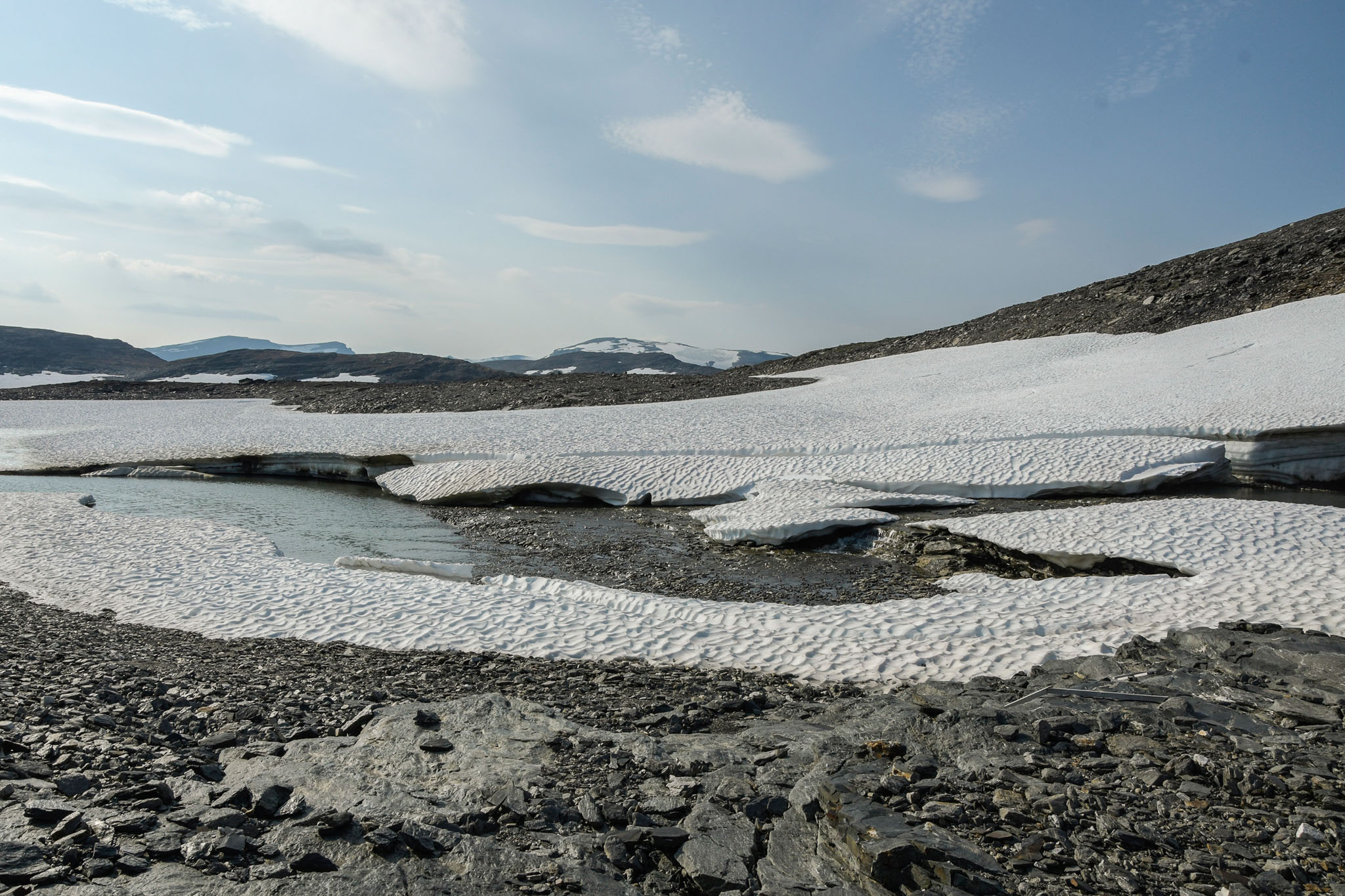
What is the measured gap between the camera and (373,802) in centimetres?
374

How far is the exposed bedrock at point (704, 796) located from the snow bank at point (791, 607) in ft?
4.75

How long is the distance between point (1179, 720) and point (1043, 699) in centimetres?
83

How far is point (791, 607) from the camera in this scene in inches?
312

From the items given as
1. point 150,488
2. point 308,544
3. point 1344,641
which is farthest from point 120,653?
point 150,488

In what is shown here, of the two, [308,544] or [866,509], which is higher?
[866,509]

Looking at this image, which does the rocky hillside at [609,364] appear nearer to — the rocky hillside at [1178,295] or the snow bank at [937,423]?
the rocky hillside at [1178,295]

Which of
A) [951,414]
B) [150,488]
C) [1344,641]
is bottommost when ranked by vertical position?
[150,488]

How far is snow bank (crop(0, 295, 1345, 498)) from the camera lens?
14.6 meters

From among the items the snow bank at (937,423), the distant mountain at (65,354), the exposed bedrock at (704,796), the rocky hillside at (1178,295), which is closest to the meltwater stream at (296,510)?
the snow bank at (937,423)

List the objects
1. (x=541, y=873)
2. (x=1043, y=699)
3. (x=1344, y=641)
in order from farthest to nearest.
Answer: (x=1344, y=641), (x=1043, y=699), (x=541, y=873)

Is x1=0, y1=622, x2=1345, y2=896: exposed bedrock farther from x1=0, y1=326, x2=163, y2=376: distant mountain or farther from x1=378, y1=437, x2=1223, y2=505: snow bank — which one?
x1=0, y1=326, x2=163, y2=376: distant mountain

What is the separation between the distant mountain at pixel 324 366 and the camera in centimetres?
5844

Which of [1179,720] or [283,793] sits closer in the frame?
[283,793]

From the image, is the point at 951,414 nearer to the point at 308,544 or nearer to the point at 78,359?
the point at 308,544
